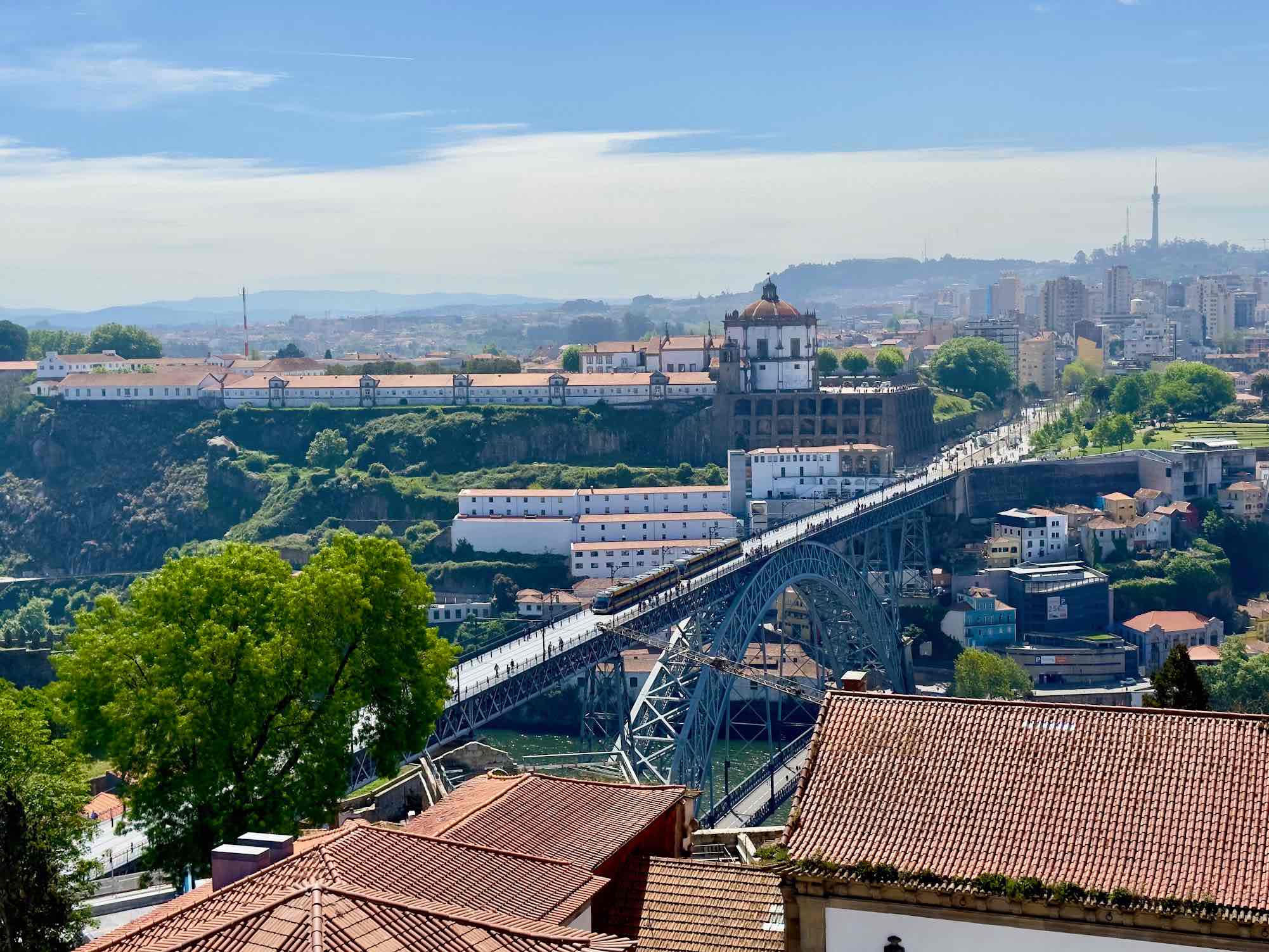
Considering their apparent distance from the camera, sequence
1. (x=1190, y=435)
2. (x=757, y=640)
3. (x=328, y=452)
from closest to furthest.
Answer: (x=757, y=640)
(x=328, y=452)
(x=1190, y=435)

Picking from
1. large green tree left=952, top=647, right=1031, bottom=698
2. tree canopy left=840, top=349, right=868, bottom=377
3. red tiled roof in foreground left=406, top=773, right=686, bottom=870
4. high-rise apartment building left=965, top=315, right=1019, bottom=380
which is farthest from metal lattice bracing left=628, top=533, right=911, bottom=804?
high-rise apartment building left=965, top=315, right=1019, bottom=380

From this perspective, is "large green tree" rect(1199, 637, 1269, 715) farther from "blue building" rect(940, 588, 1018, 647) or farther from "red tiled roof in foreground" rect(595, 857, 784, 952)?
"red tiled roof in foreground" rect(595, 857, 784, 952)

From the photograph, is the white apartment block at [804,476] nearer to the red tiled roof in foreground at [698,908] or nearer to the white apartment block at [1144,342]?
the red tiled roof in foreground at [698,908]

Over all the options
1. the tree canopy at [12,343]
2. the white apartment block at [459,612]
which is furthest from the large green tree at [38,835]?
the tree canopy at [12,343]

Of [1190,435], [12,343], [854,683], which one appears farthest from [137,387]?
[854,683]

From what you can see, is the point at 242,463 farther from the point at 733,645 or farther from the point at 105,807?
the point at 105,807

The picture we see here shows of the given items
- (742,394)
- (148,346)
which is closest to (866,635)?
(742,394)

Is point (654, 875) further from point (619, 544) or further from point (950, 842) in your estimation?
point (619, 544)
